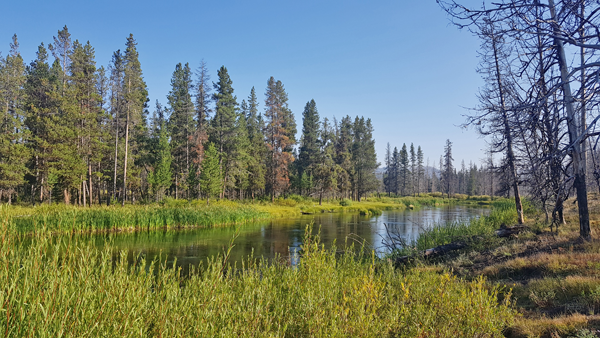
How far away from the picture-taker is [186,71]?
159ft

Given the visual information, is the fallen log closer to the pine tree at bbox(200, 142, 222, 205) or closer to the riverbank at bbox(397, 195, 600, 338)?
the riverbank at bbox(397, 195, 600, 338)

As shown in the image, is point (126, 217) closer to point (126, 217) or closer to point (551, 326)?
point (126, 217)

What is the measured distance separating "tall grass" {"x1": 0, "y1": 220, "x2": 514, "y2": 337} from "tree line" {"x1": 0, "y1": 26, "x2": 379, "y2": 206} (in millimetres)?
29379

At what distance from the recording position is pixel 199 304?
2.99 metres

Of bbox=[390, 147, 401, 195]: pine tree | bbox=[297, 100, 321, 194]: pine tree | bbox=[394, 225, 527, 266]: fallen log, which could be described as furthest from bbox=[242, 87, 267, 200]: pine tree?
bbox=[390, 147, 401, 195]: pine tree

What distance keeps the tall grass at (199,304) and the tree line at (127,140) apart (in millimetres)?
29379

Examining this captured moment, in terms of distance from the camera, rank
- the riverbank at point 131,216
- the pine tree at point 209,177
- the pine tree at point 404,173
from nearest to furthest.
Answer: the riverbank at point 131,216
the pine tree at point 209,177
the pine tree at point 404,173

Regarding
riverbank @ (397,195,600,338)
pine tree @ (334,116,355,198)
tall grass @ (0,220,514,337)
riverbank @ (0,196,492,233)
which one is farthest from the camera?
pine tree @ (334,116,355,198)

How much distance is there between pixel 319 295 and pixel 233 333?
1.44m

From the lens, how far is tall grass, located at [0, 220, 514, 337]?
2.50m

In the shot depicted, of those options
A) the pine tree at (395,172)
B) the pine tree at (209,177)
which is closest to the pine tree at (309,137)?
the pine tree at (209,177)

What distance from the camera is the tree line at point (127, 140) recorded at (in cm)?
2898

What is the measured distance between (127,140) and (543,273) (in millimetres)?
34284

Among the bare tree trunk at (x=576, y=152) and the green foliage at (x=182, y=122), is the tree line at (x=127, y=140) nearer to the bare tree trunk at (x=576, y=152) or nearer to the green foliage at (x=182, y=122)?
the green foliage at (x=182, y=122)
